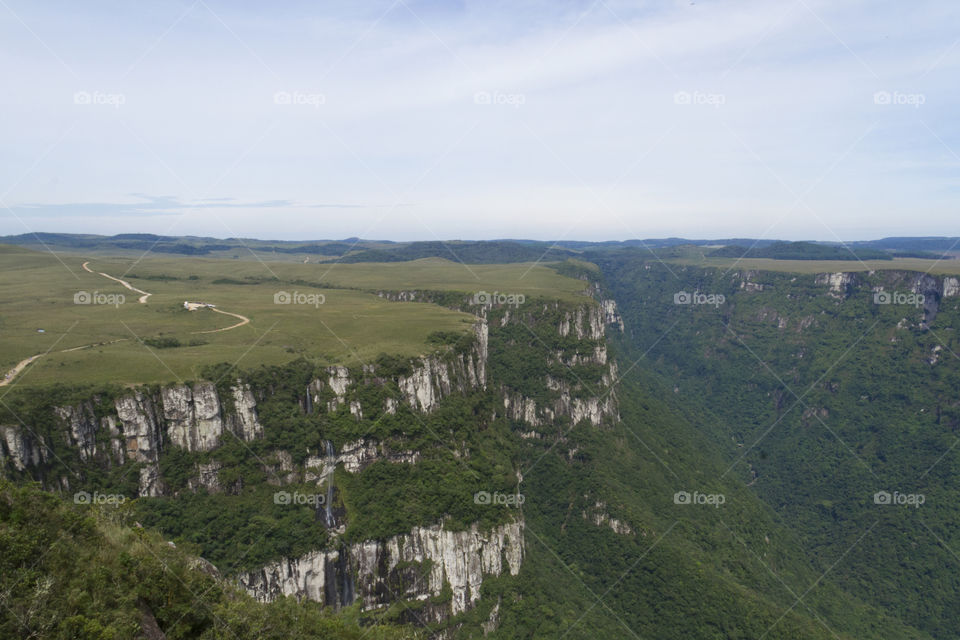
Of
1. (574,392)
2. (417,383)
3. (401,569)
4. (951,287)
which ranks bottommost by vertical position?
(401,569)

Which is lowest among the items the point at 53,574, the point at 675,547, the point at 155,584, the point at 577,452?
the point at 675,547

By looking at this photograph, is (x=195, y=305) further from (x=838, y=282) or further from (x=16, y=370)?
(x=838, y=282)

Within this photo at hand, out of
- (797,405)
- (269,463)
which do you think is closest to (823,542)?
(797,405)

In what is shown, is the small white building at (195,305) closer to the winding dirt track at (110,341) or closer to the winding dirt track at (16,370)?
the winding dirt track at (110,341)

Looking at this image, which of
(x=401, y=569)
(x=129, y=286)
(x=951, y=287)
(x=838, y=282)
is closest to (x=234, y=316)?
(x=129, y=286)

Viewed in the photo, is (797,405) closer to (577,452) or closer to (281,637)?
(577,452)
